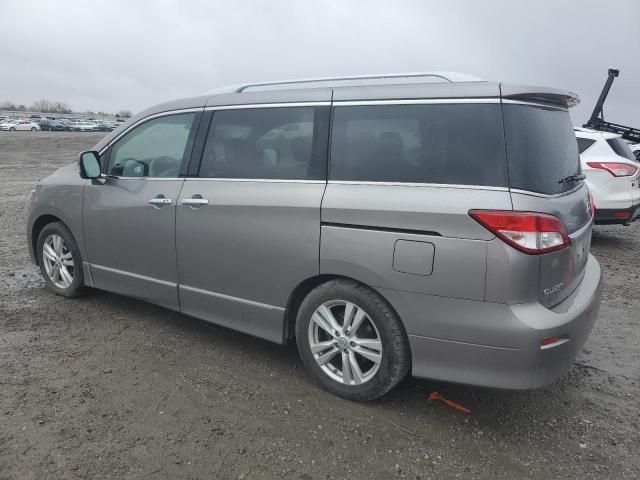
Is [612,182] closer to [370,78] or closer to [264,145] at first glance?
[370,78]

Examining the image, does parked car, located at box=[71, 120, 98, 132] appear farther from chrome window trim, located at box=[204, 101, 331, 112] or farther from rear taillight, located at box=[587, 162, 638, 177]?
chrome window trim, located at box=[204, 101, 331, 112]

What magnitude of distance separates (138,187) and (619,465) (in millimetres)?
3654

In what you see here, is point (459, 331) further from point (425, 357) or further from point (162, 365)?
point (162, 365)

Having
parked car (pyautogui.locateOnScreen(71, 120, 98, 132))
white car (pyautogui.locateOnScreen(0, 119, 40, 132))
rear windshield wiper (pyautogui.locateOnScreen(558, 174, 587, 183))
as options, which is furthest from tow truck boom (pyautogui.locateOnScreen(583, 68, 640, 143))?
parked car (pyautogui.locateOnScreen(71, 120, 98, 132))

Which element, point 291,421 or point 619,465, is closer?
point 619,465

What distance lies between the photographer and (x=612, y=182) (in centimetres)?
741

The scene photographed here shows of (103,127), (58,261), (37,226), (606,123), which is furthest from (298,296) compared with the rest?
(103,127)

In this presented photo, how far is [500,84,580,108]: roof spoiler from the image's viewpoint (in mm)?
2773

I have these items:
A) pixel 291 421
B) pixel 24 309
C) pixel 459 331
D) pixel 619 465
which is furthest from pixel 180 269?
pixel 619 465

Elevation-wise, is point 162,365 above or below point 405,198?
below

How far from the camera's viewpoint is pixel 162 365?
3664 millimetres

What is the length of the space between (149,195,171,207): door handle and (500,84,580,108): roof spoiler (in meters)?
2.41

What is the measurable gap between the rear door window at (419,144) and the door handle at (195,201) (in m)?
1.01

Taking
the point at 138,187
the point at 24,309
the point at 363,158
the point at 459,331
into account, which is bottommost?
the point at 24,309
